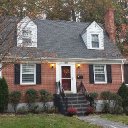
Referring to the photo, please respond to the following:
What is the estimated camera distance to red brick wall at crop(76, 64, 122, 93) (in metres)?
25.1

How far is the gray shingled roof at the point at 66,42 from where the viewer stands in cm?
2538

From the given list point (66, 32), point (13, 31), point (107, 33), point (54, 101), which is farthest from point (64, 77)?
point (13, 31)

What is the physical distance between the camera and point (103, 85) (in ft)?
83.6

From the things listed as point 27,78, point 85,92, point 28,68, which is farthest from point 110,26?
point 27,78

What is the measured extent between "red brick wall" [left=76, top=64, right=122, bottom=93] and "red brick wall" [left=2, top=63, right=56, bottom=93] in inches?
83.8

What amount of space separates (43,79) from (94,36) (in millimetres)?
6108

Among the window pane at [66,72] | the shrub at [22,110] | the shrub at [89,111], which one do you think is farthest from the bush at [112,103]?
the shrub at [22,110]

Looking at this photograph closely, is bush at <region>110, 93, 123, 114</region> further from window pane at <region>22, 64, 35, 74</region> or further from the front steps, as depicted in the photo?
window pane at <region>22, 64, 35, 74</region>

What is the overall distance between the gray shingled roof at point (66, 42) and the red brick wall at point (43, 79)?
1326 millimetres

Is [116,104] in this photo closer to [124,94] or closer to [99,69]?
[124,94]

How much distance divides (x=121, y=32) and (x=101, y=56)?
489 inches

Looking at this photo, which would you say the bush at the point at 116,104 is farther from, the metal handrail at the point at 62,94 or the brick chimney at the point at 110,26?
the brick chimney at the point at 110,26

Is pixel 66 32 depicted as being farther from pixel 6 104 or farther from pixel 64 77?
pixel 6 104

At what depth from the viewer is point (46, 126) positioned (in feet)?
48.0
